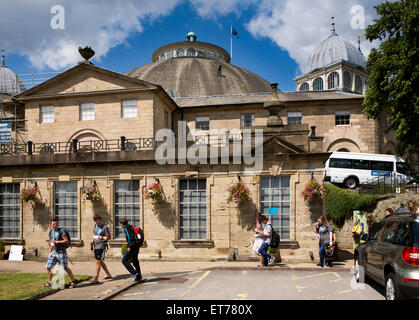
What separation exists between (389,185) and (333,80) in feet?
108

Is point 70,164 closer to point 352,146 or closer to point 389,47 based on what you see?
point 389,47

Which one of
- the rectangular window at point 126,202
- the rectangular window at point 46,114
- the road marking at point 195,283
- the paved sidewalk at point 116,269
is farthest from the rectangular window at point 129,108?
the road marking at point 195,283

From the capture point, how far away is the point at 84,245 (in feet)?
52.0

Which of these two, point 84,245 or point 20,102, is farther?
point 20,102

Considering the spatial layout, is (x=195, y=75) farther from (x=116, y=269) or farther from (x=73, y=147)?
(x=116, y=269)

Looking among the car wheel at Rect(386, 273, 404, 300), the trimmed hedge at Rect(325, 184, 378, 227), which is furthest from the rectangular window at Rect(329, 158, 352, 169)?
the car wheel at Rect(386, 273, 404, 300)

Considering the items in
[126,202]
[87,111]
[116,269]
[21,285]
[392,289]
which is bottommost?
[116,269]

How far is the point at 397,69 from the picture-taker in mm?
22734

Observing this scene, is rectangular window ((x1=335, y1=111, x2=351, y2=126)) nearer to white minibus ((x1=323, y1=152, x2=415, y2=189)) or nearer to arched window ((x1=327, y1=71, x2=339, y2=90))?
white minibus ((x1=323, y1=152, x2=415, y2=189))

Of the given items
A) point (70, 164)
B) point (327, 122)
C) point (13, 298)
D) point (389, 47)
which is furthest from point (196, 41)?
point (13, 298)

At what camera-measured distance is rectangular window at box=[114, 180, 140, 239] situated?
51.6ft

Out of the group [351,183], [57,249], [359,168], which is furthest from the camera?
[359,168]

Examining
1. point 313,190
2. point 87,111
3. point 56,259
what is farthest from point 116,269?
point 87,111

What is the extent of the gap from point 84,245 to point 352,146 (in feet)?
82.3
